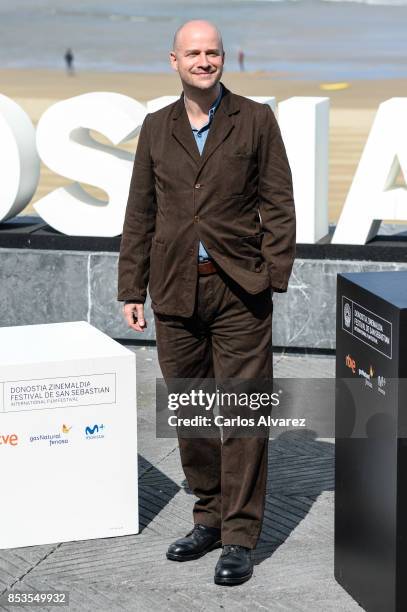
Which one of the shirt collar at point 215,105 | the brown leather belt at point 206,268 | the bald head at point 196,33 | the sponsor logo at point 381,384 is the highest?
the bald head at point 196,33

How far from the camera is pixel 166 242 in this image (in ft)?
17.0

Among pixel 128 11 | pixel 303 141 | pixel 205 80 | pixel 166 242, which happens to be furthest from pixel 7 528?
pixel 128 11

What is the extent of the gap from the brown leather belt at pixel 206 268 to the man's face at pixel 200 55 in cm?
72

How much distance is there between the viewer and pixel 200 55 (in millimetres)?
4941

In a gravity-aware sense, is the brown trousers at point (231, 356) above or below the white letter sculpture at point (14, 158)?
below

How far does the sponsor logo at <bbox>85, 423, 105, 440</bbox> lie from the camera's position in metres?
5.57

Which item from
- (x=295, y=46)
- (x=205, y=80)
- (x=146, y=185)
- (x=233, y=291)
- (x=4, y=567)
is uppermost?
(x=295, y=46)

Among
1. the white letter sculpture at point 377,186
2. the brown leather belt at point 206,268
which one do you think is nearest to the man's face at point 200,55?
the brown leather belt at point 206,268

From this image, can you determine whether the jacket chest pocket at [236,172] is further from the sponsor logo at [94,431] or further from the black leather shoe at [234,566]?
the black leather shoe at [234,566]

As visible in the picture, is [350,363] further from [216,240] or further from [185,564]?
[185,564]

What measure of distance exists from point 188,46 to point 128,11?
79007 millimetres

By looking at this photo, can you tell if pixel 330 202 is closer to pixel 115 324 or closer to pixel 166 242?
pixel 115 324

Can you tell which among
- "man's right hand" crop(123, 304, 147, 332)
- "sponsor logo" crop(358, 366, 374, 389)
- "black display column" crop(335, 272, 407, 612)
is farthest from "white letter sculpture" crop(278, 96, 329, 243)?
"sponsor logo" crop(358, 366, 374, 389)

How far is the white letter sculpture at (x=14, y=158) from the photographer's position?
360 inches
